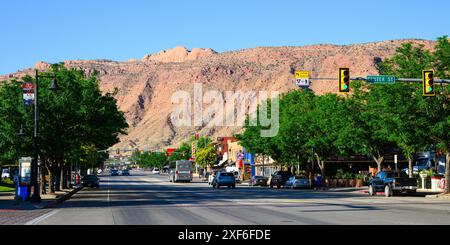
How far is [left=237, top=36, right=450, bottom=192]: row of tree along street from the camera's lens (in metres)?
45.9

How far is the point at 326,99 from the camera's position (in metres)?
73.2

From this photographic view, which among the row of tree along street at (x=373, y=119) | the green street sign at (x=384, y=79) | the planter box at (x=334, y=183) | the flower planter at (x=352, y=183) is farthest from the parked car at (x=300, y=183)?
the green street sign at (x=384, y=79)

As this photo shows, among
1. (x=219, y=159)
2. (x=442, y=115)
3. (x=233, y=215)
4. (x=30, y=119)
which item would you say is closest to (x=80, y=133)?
(x=30, y=119)

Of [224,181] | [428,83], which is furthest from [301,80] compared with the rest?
[224,181]

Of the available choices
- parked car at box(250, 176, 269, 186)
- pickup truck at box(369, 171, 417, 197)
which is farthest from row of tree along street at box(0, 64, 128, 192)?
parked car at box(250, 176, 269, 186)

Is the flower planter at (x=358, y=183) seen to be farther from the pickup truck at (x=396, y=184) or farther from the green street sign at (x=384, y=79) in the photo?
the green street sign at (x=384, y=79)

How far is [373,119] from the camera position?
183ft

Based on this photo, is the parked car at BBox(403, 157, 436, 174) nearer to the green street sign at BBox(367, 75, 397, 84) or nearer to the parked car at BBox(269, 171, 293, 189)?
the parked car at BBox(269, 171, 293, 189)

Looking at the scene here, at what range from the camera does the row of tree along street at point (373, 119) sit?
151 ft

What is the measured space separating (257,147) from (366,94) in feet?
102

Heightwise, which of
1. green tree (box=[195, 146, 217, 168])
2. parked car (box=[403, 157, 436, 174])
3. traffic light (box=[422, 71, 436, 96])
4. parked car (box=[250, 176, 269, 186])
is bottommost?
parked car (box=[250, 176, 269, 186])

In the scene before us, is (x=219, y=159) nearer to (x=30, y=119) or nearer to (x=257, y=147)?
(x=257, y=147)

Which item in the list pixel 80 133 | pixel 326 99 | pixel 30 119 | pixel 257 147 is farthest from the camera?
pixel 257 147

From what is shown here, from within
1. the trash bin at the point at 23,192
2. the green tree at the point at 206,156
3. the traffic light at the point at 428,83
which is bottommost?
the trash bin at the point at 23,192
